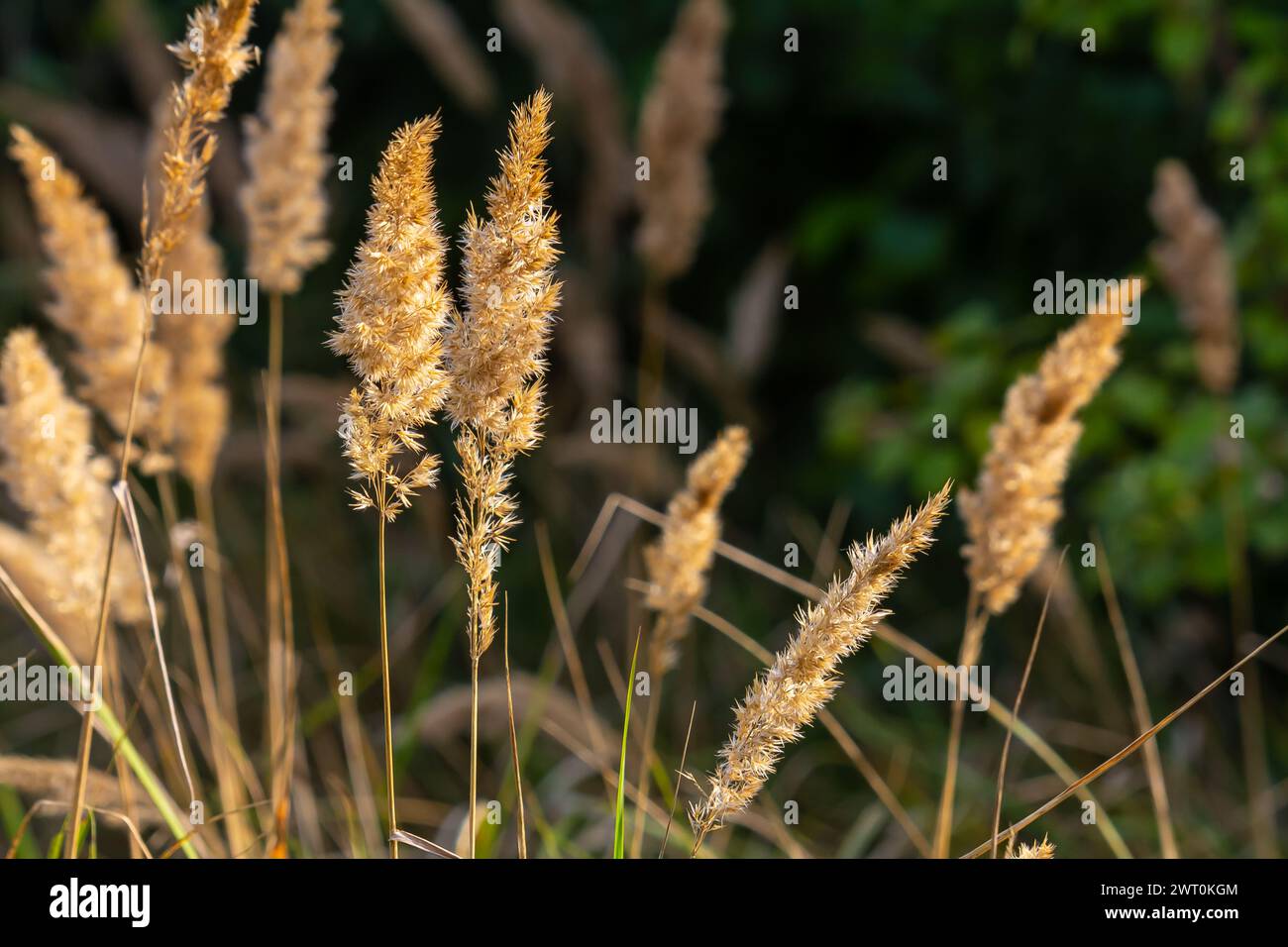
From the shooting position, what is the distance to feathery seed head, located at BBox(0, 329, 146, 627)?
133 cm

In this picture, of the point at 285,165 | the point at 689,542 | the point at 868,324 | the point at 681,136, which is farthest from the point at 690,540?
the point at 868,324

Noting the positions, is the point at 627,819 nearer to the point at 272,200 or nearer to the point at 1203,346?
the point at 272,200

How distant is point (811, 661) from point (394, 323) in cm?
44

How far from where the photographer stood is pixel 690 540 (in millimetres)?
1292

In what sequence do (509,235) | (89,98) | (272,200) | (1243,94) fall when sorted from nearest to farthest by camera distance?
(509,235)
(272,200)
(1243,94)
(89,98)

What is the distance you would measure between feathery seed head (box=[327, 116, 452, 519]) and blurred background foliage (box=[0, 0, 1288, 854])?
152cm

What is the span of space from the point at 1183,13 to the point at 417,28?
7.13 ft

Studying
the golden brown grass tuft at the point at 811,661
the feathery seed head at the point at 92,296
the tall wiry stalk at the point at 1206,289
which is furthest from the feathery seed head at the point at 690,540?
the tall wiry stalk at the point at 1206,289

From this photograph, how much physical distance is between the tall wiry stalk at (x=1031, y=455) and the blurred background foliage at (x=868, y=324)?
114 cm

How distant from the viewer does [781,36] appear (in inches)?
166

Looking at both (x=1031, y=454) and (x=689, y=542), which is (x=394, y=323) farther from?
(x=1031, y=454)

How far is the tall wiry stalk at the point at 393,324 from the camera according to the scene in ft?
3.10

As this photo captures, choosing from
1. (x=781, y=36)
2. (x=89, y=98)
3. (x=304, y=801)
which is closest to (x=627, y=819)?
(x=304, y=801)
